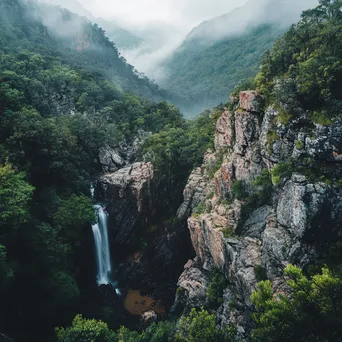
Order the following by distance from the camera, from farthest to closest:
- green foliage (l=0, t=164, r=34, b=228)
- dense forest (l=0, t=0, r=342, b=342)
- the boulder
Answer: the boulder, green foliage (l=0, t=164, r=34, b=228), dense forest (l=0, t=0, r=342, b=342)

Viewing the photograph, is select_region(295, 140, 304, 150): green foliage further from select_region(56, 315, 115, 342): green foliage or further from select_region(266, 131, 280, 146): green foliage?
select_region(56, 315, 115, 342): green foliage

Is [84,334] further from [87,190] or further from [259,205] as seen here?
[87,190]

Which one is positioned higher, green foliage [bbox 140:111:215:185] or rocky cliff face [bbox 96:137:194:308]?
green foliage [bbox 140:111:215:185]

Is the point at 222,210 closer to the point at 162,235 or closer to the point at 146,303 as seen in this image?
the point at 162,235

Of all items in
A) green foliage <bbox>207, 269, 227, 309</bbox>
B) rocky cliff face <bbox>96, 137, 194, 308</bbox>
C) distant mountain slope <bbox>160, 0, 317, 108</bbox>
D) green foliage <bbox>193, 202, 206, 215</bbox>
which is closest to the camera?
green foliage <bbox>207, 269, 227, 309</bbox>

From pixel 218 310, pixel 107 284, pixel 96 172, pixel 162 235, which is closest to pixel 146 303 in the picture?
pixel 107 284

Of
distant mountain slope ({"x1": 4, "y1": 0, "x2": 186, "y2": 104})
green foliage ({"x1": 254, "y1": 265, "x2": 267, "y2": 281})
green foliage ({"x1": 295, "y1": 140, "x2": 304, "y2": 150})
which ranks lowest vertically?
green foliage ({"x1": 254, "y1": 265, "x2": 267, "y2": 281})

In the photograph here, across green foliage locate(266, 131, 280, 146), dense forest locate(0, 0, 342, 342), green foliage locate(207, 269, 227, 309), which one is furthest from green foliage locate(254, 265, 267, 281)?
green foliage locate(266, 131, 280, 146)
